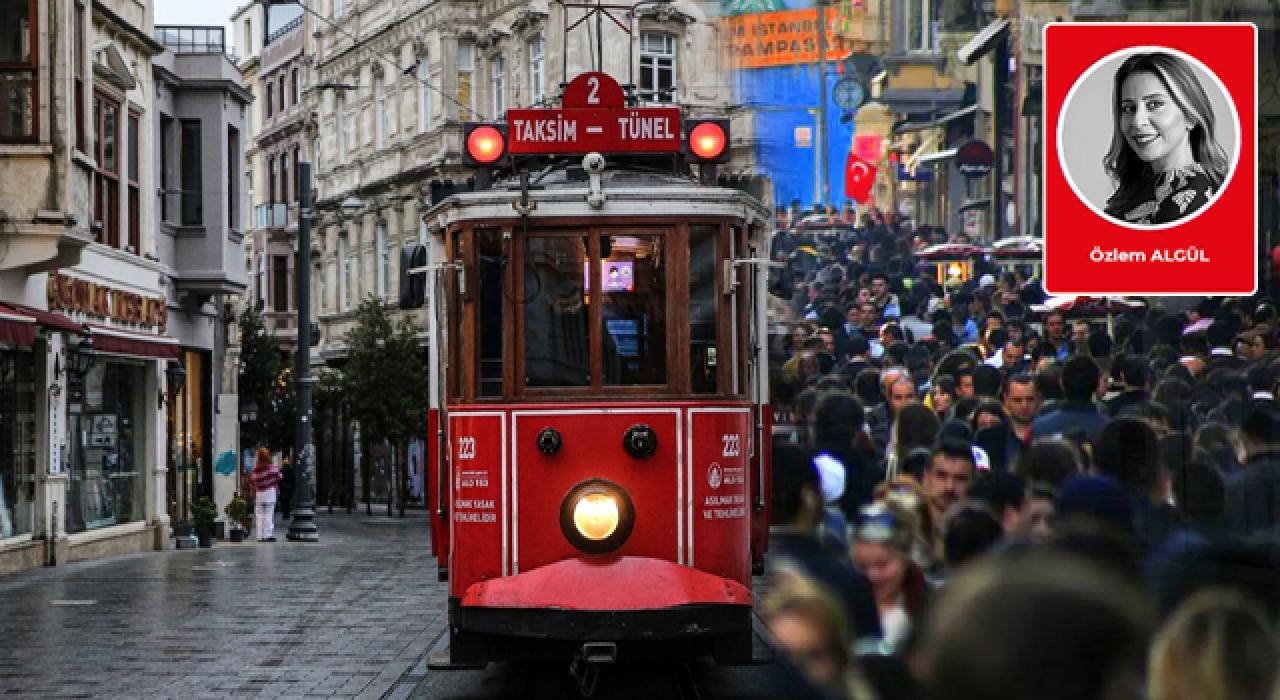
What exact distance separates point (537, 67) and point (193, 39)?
12.8 metres

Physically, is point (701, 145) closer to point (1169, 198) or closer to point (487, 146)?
point (487, 146)

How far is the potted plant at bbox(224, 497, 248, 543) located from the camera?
28266 millimetres

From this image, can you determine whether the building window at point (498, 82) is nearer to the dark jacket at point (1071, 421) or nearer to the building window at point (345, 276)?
the building window at point (345, 276)

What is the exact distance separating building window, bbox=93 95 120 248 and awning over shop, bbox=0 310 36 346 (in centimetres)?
527

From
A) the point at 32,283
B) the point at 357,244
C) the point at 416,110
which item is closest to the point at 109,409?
the point at 32,283

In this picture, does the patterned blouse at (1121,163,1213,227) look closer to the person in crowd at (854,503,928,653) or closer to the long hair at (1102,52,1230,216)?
the long hair at (1102,52,1230,216)

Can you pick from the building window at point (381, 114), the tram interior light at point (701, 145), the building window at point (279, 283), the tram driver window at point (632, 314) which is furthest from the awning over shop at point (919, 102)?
the building window at point (279, 283)

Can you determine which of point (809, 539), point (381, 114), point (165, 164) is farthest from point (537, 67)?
point (809, 539)

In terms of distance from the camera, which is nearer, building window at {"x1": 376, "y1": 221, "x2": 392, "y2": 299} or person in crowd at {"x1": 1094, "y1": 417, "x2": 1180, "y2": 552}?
person in crowd at {"x1": 1094, "y1": 417, "x2": 1180, "y2": 552}

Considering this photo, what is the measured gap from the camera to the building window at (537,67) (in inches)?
1591

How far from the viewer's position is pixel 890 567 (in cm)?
269

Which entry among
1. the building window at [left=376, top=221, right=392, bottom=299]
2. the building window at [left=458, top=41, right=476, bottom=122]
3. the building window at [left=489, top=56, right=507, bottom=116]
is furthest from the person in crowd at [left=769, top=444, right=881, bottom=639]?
the building window at [left=376, top=221, right=392, bottom=299]

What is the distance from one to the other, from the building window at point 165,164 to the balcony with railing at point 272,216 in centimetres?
3052

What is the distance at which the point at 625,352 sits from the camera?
338 inches
